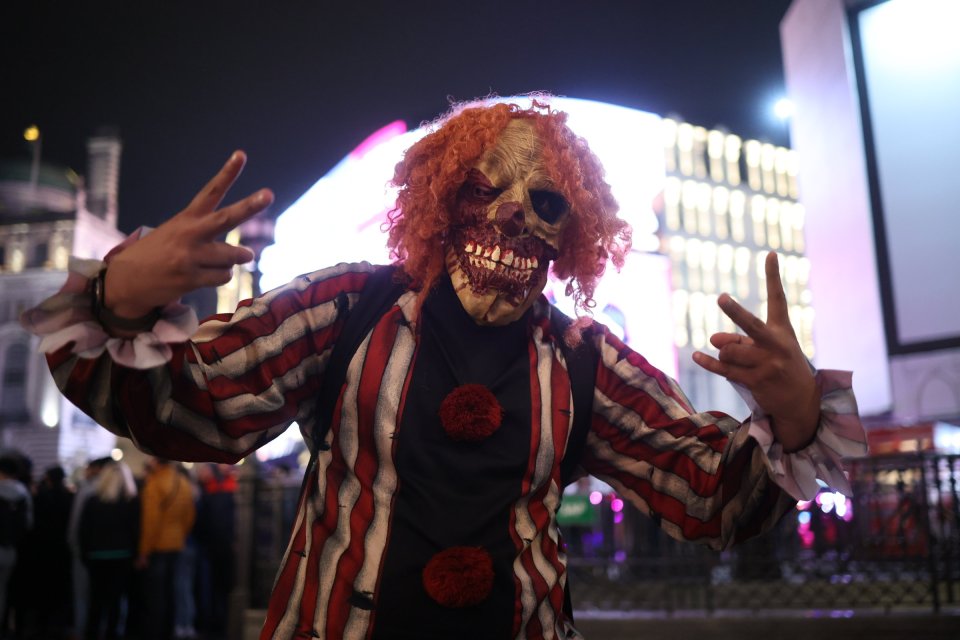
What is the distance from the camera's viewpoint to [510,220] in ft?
6.74

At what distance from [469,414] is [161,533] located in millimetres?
6157

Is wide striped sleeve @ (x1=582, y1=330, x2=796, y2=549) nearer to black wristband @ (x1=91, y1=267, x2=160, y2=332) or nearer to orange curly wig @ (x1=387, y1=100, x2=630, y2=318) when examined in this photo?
orange curly wig @ (x1=387, y1=100, x2=630, y2=318)

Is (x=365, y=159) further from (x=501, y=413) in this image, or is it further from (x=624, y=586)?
(x=501, y=413)

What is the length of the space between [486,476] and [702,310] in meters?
53.9

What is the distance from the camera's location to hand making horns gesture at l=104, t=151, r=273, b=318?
1.49 m

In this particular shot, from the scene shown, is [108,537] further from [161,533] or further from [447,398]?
[447,398]

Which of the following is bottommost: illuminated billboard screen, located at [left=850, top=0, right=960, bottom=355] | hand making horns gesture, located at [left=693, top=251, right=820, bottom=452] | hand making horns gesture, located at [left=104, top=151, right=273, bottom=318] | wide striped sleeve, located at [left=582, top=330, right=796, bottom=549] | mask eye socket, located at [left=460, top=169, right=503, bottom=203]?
wide striped sleeve, located at [left=582, top=330, right=796, bottom=549]

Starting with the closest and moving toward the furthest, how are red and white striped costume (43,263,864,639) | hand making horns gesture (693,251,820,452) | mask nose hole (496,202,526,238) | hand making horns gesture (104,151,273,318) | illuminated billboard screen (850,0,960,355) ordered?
hand making horns gesture (104,151,273,318), red and white striped costume (43,263,864,639), hand making horns gesture (693,251,820,452), mask nose hole (496,202,526,238), illuminated billboard screen (850,0,960,355)

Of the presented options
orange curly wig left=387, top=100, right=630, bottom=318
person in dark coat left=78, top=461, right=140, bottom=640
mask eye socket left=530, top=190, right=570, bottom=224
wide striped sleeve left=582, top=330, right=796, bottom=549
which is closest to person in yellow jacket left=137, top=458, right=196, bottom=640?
person in dark coat left=78, top=461, right=140, bottom=640

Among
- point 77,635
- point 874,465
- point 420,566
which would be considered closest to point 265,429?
point 420,566

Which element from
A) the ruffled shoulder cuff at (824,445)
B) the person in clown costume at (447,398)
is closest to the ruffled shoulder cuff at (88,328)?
the person in clown costume at (447,398)

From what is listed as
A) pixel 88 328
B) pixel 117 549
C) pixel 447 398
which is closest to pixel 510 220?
pixel 447 398

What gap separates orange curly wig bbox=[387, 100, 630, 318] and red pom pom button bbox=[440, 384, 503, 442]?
293 mm

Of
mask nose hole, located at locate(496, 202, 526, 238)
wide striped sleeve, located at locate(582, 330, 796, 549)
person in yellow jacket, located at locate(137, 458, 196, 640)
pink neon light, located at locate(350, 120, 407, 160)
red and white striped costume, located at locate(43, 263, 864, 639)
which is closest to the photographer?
red and white striped costume, located at locate(43, 263, 864, 639)
